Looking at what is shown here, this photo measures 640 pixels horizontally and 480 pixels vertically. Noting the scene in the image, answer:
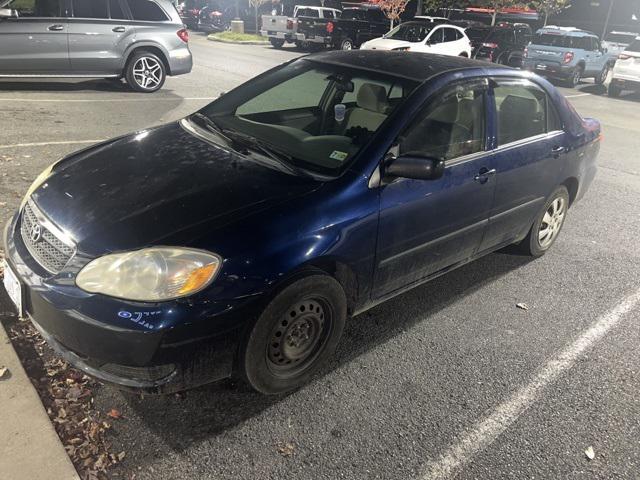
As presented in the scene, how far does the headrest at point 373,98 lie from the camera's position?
3.24 m

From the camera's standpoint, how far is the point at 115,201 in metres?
2.61

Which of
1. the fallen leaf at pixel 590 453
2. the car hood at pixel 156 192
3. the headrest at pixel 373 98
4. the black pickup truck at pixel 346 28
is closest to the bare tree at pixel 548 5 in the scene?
the black pickup truck at pixel 346 28

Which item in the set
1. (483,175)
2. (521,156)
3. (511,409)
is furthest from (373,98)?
(511,409)

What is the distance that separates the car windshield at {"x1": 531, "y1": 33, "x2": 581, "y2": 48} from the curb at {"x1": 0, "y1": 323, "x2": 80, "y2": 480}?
1798cm

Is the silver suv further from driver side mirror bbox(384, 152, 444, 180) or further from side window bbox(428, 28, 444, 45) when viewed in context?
side window bbox(428, 28, 444, 45)

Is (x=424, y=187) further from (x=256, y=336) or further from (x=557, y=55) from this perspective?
(x=557, y=55)

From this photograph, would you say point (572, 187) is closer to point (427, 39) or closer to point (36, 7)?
point (36, 7)

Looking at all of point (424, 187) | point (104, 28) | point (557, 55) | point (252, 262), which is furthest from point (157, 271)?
point (557, 55)

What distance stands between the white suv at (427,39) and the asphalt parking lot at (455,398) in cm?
1197

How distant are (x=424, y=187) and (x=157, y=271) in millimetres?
1577

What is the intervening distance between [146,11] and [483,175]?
8.34m

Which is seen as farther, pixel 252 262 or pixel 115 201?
pixel 115 201

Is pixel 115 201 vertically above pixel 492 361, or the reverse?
pixel 115 201

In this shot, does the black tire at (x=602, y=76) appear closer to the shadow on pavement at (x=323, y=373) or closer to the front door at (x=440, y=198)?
the shadow on pavement at (x=323, y=373)
